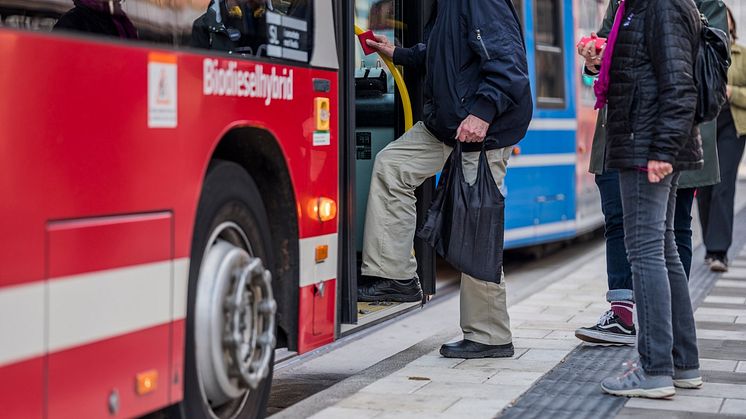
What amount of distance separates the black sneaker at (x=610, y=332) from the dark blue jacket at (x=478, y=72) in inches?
43.9

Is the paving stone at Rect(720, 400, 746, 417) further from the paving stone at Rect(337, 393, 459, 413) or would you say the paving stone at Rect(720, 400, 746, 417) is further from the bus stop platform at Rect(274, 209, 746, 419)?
the paving stone at Rect(337, 393, 459, 413)

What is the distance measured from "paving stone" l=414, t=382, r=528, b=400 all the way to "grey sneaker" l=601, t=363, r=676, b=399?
1.19ft

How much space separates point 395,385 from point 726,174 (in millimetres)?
5382

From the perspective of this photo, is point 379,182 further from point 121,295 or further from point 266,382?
point 121,295

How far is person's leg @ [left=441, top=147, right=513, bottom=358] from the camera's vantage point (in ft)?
19.5

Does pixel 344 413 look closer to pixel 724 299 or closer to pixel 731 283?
pixel 724 299

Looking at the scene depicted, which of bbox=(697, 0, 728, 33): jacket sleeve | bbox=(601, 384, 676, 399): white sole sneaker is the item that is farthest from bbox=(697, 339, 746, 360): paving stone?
bbox=(697, 0, 728, 33): jacket sleeve

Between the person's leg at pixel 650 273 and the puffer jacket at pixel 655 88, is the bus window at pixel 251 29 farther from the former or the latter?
the person's leg at pixel 650 273

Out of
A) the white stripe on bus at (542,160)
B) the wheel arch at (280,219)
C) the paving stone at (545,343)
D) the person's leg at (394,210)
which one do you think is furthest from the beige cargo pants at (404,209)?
the white stripe on bus at (542,160)

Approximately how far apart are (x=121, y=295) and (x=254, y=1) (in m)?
1.51

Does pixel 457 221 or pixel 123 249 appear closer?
pixel 123 249

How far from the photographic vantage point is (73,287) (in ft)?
10.6

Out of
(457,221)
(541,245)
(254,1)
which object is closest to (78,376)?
(254,1)

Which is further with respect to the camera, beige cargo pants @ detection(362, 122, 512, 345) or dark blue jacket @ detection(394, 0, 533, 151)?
beige cargo pants @ detection(362, 122, 512, 345)
